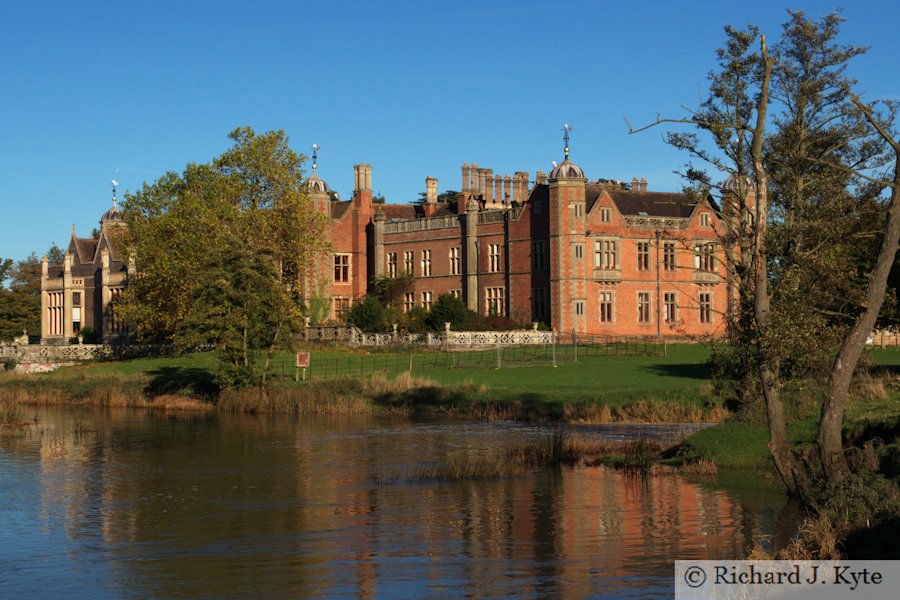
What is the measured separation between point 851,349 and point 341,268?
59.2 meters

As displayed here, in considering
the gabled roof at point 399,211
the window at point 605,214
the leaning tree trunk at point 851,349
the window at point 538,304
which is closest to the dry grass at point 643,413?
the leaning tree trunk at point 851,349

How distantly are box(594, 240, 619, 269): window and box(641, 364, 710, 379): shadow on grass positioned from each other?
758 inches

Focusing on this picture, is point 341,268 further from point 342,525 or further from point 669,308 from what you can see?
point 342,525

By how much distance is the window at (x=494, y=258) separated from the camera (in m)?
69.9

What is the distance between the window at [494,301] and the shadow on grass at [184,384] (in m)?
22.6

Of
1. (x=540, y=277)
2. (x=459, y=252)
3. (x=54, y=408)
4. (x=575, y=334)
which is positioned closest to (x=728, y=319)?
(x=54, y=408)

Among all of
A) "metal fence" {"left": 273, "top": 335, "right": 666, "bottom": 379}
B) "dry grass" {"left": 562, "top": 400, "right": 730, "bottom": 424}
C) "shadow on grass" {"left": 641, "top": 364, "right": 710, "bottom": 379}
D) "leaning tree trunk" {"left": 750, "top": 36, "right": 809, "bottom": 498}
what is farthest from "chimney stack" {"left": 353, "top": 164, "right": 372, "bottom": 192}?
"leaning tree trunk" {"left": 750, "top": 36, "right": 809, "bottom": 498}

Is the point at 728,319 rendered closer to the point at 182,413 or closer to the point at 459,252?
the point at 182,413

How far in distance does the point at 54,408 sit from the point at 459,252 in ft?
104

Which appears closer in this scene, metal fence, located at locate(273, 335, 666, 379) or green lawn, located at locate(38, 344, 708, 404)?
green lawn, located at locate(38, 344, 708, 404)

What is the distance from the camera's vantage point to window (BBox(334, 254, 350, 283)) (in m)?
75.4

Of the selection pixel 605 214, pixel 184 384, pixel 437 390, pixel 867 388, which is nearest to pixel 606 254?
pixel 605 214

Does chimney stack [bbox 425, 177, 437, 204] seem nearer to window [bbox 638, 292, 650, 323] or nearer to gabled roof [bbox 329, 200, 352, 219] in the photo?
gabled roof [bbox 329, 200, 352, 219]

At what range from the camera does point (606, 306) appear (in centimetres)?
6712
